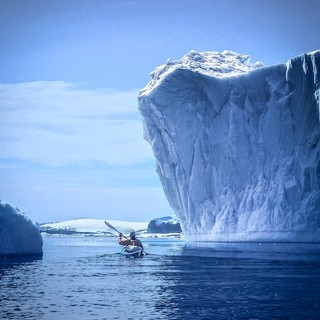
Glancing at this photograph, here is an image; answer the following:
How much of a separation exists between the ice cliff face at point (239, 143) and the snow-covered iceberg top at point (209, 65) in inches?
6.5

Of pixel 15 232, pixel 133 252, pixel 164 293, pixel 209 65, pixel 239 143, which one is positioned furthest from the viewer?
pixel 209 65

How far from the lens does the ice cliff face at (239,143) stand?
2115 inches

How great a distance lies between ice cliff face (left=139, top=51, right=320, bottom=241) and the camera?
5372 centimetres

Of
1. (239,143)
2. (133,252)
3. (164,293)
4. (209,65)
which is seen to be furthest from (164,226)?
(164,293)

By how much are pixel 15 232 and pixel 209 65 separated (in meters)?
36.1

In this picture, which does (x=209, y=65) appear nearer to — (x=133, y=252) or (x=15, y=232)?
(x=133, y=252)

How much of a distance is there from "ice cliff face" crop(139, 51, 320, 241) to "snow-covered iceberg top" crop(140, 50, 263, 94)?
16 centimetres

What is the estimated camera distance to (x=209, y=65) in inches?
2518

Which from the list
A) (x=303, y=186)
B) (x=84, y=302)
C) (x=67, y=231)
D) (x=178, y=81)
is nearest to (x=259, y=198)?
(x=303, y=186)

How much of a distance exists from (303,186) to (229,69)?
730 inches

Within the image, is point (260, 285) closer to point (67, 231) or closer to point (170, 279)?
point (170, 279)

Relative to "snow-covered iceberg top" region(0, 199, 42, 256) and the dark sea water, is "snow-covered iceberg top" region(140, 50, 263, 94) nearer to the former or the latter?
"snow-covered iceberg top" region(0, 199, 42, 256)

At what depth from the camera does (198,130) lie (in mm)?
62188

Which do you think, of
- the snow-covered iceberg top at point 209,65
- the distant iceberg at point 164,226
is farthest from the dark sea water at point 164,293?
the distant iceberg at point 164,226
